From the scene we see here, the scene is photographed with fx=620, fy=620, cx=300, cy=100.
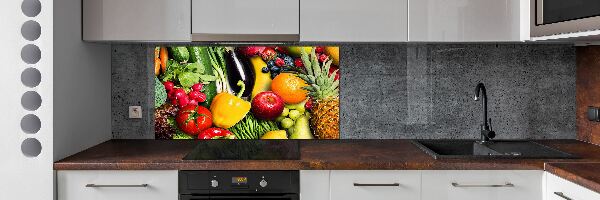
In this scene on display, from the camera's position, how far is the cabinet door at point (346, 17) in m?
2.77

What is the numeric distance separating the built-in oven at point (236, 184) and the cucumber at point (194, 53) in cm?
85

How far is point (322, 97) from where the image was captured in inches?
125

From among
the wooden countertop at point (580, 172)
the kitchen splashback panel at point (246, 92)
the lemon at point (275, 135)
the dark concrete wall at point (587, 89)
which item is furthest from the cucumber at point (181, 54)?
the dark concrete wall at point (587, 89)

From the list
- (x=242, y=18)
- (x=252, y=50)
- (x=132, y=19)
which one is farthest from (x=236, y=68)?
(x=132, y=19)

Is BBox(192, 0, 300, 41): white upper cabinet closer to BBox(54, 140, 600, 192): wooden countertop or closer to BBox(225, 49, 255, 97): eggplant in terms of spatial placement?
BBox(225, 49, 255, 97): eggplant

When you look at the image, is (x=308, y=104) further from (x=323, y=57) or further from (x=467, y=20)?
(x=467, y=20)

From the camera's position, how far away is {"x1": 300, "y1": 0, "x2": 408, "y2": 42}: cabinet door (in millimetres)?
2773

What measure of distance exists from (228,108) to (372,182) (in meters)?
0.98

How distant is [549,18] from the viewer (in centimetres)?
257

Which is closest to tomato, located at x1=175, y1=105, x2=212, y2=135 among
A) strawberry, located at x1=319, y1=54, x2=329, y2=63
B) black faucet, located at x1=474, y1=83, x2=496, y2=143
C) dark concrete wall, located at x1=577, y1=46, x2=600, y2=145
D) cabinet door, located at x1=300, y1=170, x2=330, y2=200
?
strawberry, located at x1=319, y1=54, x2=329, y2=63

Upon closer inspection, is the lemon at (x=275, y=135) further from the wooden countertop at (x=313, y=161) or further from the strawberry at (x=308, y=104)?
the wooden countertop at (x=313, y=161)

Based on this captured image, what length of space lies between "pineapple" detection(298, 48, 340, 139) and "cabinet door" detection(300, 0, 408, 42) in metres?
0.40
